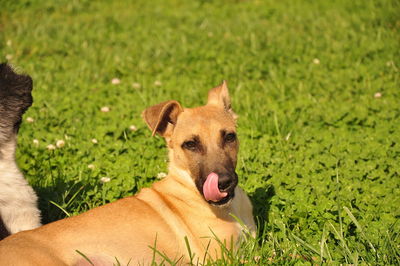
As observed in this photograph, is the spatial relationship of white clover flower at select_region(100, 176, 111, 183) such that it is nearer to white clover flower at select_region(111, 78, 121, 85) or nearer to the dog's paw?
the dog's paw

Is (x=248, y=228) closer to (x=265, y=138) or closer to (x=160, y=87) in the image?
(x=265, y=138)

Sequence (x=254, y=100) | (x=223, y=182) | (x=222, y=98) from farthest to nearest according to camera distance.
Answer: (x=254, y=100) → (x=222, y=98) → (x=223, y=182)

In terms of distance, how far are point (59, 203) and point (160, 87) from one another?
3.27m

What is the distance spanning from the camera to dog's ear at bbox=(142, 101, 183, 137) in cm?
455

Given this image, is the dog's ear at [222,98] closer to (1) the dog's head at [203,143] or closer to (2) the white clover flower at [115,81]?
(1) the dog's head at [203,143]

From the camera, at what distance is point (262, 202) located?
512 cm

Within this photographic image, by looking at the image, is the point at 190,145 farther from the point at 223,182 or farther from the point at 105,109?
the point at 105,109

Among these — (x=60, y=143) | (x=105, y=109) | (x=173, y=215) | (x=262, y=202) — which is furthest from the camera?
(x=105, y=109)

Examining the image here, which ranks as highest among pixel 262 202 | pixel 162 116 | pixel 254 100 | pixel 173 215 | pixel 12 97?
pixel 12 97

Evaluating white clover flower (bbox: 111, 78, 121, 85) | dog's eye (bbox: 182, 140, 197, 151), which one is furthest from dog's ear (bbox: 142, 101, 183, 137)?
white clover flower (bbox: 111, 78, 121, 85)

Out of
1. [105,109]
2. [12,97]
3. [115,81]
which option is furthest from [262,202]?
[115,81]

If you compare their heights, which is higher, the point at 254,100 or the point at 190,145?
the point at 190,145

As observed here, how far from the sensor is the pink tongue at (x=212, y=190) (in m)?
4.19

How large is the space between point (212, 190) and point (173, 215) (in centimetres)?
48
